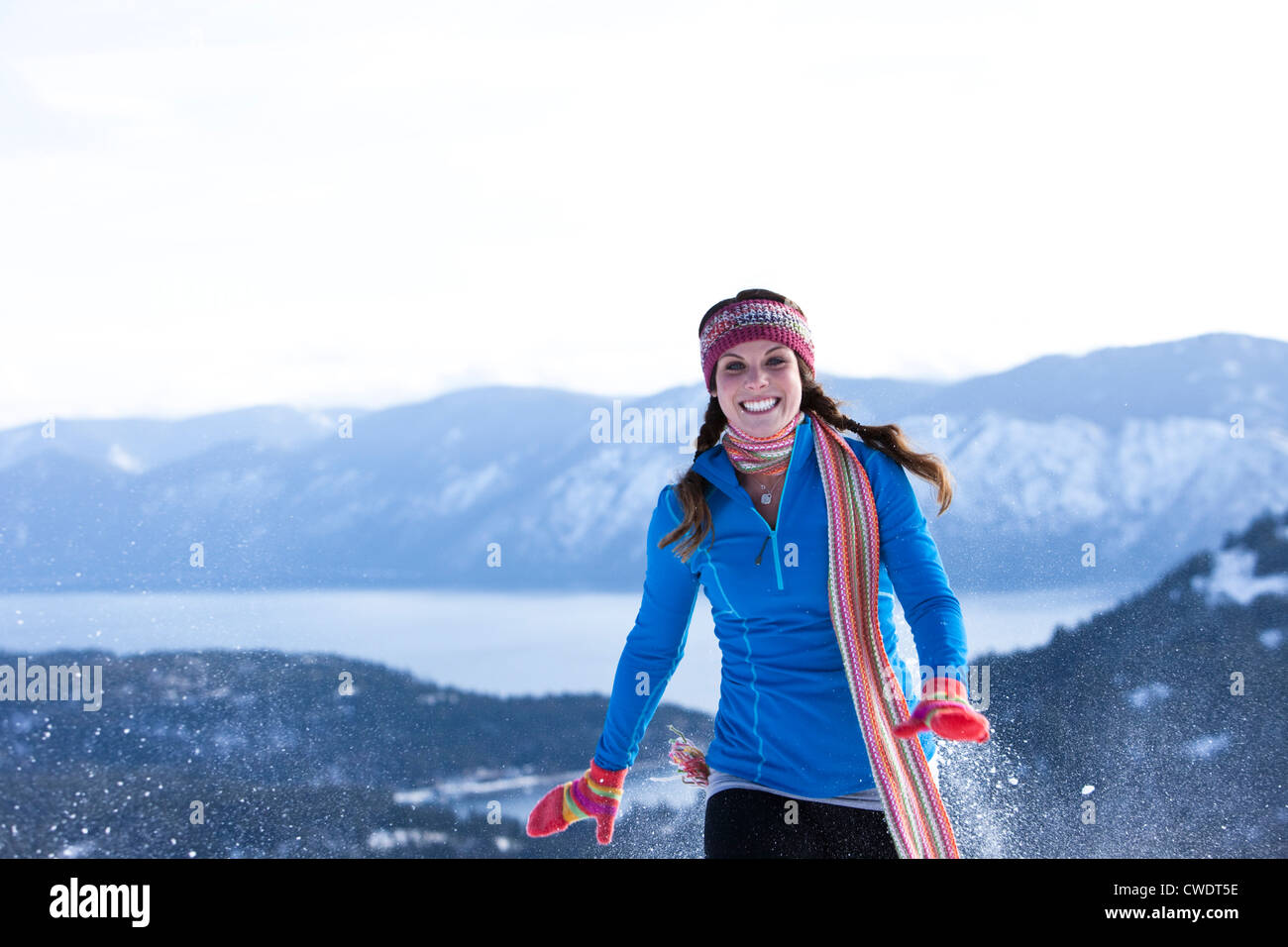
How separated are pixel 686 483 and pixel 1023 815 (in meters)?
3.84

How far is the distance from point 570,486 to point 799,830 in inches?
342

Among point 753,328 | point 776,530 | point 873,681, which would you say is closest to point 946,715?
point 873,681

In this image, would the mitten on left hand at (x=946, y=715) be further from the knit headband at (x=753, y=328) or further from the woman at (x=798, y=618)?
the knit headband at (x=753, y=328)

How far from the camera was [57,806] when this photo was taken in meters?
5.75

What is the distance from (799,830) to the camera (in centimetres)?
209

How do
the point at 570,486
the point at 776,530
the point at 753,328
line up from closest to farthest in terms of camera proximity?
the point at 776,530, the point at 753,328, the point at 570,486

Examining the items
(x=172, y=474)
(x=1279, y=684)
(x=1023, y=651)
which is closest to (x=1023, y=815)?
(x=1023, y=651)

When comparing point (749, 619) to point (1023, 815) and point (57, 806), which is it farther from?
point (57, 806)

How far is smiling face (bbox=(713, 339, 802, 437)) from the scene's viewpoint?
7.54 ft

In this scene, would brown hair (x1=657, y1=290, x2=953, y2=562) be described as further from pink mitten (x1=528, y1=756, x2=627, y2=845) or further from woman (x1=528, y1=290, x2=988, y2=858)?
pink mitten (x1=528, y1=756, x2=627, y2=845)

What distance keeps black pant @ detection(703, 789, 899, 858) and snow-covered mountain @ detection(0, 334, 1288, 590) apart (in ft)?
15.7

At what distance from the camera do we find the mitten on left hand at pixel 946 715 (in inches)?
73.7

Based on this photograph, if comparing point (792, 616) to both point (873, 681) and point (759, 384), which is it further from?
point (759, 384)

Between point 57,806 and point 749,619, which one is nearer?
point 749,619
